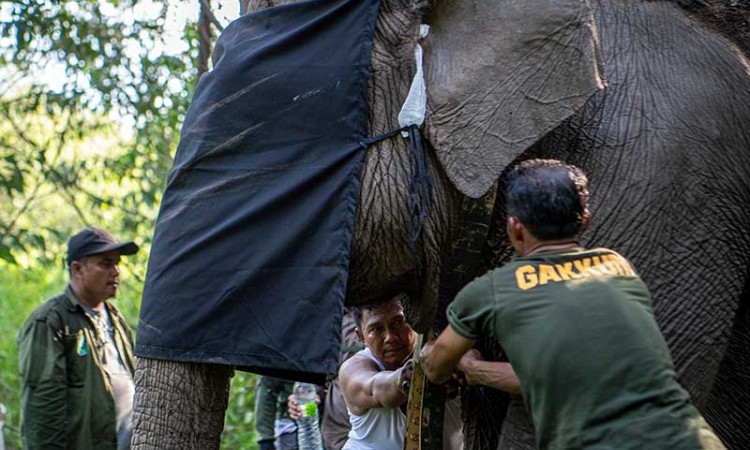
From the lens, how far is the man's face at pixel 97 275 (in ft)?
25.3

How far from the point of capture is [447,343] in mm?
3387

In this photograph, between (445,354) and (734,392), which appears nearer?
(445,354)

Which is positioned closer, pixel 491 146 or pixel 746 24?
pixel 491 146

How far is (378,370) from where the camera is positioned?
17.0 feet

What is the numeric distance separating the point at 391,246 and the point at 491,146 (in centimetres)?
46

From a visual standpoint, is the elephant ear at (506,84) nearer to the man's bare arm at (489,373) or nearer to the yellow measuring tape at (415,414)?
the man's bare arm at (489,373)

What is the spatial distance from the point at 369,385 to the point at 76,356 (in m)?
3.11

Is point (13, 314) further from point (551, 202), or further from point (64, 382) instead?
point (551, 202)

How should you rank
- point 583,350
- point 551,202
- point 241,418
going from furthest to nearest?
point 241,418
point 551,202
point 583,350

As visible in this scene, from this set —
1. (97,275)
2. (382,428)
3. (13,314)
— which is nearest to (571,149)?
(382,428)

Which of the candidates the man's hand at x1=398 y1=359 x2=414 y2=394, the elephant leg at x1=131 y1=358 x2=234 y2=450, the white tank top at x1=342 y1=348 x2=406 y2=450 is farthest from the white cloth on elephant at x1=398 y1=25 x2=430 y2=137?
the white tank top at x1=342 y1=348 x2=406 y2=450

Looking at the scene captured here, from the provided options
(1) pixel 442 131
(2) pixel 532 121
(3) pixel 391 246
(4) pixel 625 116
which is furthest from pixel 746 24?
(3) pixel 391 246

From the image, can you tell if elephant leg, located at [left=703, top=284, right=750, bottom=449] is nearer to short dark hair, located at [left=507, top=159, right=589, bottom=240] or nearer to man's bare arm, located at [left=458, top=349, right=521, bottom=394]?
man's bare arm, located at [left=458, top=349, right=521, bottom=394]

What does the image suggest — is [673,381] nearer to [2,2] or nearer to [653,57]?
[653,57]
